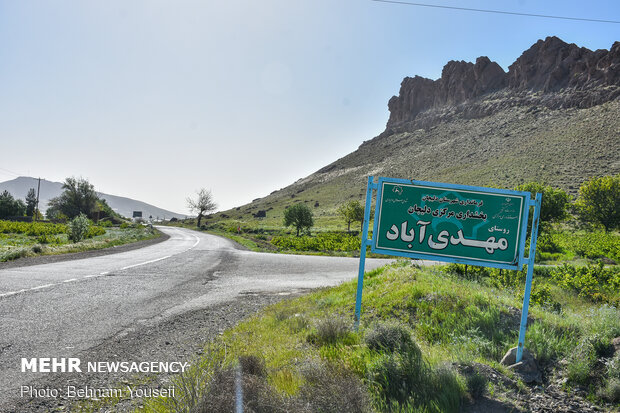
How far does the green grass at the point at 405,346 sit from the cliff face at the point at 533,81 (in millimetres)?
108117

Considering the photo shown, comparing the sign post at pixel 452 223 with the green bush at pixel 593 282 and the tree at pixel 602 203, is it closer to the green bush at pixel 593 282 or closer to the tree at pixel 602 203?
the green bush at pixel 593 282

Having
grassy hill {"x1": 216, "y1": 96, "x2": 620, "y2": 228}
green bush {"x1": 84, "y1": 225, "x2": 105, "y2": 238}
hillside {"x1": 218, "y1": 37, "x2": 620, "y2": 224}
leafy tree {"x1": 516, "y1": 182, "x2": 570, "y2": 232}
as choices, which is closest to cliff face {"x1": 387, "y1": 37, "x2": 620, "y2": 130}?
hillside {"x1": 218, "y1": 37, "x2": 620, "y2": 224}

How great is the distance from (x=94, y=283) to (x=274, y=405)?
338 inches

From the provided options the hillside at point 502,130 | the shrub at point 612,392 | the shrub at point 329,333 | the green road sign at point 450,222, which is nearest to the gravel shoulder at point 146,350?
the shrub at point 329,333

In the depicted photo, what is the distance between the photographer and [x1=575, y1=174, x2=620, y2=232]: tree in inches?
1638

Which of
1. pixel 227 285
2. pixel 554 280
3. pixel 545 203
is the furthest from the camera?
pixel 545 203

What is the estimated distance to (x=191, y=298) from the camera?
8.28 m

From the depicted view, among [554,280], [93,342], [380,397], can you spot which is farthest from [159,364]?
[554,280]

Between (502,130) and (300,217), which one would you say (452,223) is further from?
(502,130)

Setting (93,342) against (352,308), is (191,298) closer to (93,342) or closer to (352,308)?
(93,342)

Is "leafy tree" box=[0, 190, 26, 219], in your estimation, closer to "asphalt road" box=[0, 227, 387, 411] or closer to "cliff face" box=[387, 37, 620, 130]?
"asphalt road" box=[0, 227, 387, 411]

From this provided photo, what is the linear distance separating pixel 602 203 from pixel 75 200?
89585 millimetres

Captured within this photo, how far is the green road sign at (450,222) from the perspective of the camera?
183 inches

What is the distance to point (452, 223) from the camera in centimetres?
481
